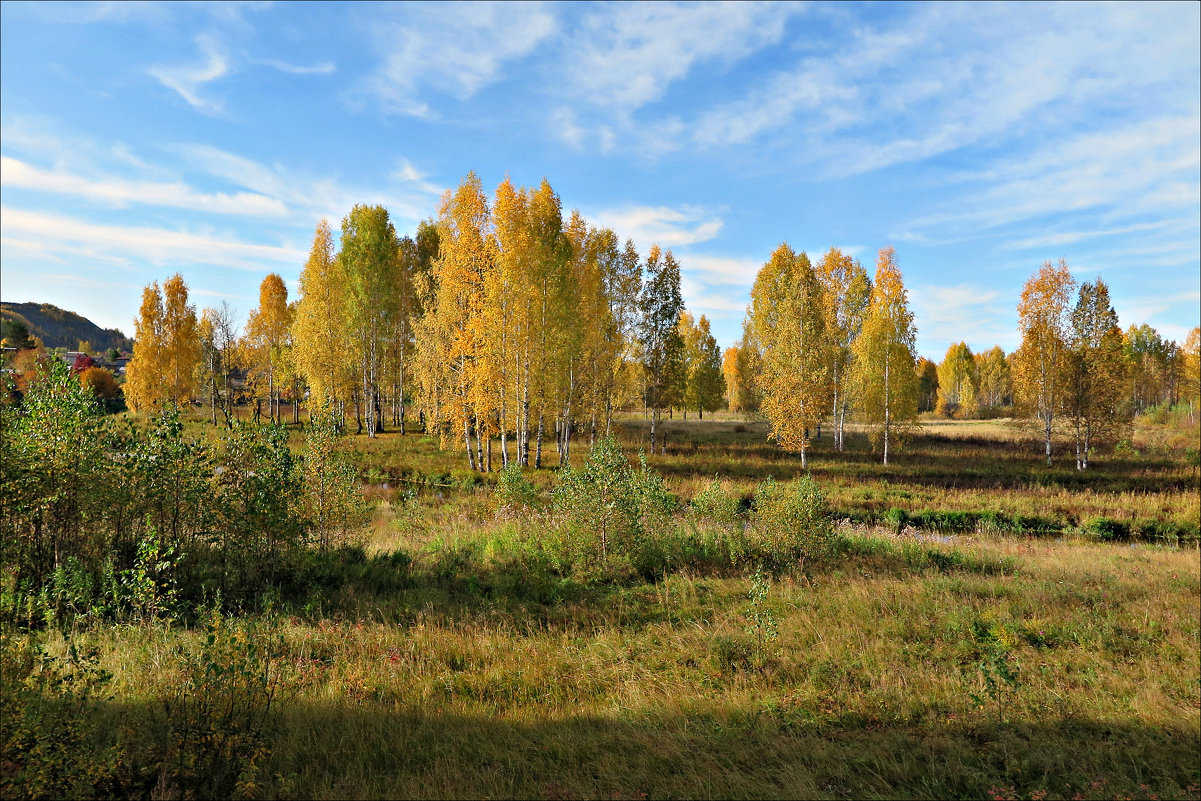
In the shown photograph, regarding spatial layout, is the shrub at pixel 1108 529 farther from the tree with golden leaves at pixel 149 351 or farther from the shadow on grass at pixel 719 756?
the tree with golden leaves at pixel 149 351

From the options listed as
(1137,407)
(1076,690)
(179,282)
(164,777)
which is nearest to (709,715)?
(1076,690)

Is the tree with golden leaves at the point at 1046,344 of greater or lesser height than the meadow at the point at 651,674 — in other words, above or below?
above

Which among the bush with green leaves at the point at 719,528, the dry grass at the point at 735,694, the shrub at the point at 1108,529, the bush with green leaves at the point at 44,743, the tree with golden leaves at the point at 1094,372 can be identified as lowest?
the shrub at the point at 1108,529

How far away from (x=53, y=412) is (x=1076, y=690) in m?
15.4

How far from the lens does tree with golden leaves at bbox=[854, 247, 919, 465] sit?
33469 mm

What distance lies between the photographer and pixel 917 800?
511cm

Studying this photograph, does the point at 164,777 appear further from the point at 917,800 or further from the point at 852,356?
the point at 852,356

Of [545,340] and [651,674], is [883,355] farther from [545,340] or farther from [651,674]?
[651,674]

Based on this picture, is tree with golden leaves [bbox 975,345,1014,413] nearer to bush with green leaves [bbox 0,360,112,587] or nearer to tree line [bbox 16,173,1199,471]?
tree line [bbox 16,173,1199,471]

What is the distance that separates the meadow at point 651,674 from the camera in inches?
205

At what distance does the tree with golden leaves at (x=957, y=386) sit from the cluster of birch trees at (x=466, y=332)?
47.5 metres

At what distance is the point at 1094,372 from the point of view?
3056 cm

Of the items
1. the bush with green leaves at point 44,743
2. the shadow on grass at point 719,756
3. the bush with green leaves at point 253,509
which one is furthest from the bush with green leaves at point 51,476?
the shadow on grass at point 719,756

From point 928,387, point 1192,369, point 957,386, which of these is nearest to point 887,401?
point 1192,369
